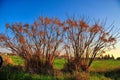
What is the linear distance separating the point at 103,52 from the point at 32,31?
5123 mm

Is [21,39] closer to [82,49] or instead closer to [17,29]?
[17,29]

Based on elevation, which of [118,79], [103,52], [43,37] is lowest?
[118,79]

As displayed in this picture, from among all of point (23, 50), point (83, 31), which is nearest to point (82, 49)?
point (83, 31)

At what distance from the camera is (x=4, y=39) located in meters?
16.5

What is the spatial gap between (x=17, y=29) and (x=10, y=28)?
1.78ft

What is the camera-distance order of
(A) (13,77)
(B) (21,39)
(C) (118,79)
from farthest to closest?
(B) (21,39), (C) (118,79), (A) (13,77)

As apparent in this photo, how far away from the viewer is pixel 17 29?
54.6ft

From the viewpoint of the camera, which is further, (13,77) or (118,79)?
(118,79)

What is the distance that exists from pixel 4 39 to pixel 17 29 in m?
1.10

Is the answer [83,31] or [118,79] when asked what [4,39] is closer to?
[83,31]

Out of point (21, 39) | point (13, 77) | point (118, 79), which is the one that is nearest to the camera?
point (13, 77)

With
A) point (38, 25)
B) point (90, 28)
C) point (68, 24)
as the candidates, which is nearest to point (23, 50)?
point (38, 25)

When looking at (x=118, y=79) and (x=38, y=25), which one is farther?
(x=38, y=25)

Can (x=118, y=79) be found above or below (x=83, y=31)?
below
